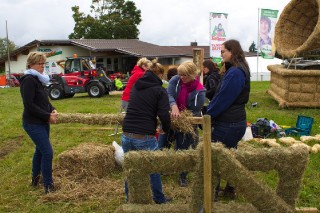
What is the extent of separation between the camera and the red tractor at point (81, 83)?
16641 millimetres

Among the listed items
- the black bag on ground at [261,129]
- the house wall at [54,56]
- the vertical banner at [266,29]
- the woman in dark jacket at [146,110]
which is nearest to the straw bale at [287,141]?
the black bag on ground at [261,129]

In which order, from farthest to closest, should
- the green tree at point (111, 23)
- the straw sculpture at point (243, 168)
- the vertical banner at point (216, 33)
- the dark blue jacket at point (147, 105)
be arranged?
1. the green tree at point (111, 23)
2. the vertical banner at point (216, 33)
3. the dark blue jacket at point (147, 105)
4. the straw sculpture at point (243, 168)

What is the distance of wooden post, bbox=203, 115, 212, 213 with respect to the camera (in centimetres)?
295

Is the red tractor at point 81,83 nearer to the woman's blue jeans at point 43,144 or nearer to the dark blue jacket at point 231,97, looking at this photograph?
the woman's blue jeans at point 43,144

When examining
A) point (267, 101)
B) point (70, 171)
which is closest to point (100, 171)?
point (70, 171)

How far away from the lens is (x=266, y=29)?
1961cm

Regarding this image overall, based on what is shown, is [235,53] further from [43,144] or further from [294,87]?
[294,87]

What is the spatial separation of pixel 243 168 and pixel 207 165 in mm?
327

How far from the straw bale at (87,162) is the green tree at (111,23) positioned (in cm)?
4116

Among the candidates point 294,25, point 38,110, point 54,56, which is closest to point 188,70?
point 38,110

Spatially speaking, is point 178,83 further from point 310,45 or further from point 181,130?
point 310,45

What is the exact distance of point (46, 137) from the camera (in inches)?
179

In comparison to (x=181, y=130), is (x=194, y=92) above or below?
above

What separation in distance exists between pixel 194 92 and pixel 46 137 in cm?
191
